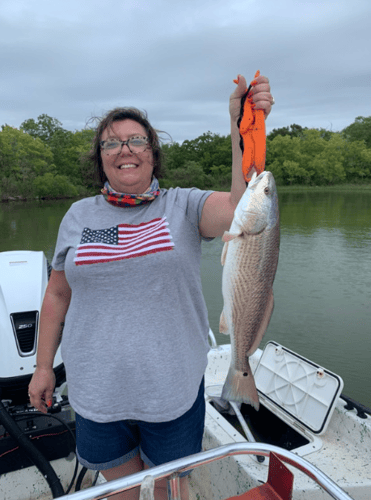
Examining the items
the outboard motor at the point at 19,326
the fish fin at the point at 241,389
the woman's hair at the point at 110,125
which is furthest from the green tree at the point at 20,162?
the fish fin at the point at 241,389

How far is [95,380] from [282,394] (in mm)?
2136

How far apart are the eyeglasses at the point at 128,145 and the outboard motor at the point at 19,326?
1.38 m

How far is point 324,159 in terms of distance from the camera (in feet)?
173

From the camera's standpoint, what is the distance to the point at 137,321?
1.42 m

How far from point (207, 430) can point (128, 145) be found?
84.3 inches

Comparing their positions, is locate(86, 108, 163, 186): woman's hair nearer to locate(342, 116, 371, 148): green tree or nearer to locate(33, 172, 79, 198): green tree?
locate(33, 172, 79, 198): green tree

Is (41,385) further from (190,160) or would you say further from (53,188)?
(190,160)

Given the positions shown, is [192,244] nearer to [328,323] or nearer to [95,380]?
[95,380]

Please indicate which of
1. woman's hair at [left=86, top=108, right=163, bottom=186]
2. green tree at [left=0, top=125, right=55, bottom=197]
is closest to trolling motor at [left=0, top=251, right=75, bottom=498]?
woman's hair at [left=86, top=108, right=163, bottom=186]

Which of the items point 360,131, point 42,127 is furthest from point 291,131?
point 42,127

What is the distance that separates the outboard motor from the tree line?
3786 cm

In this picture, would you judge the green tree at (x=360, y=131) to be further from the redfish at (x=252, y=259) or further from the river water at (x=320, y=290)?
the redfish at (x=252, y=259)

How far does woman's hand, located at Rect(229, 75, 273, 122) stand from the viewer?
125 centimetres

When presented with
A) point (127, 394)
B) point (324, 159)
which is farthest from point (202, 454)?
point (324, 159)
